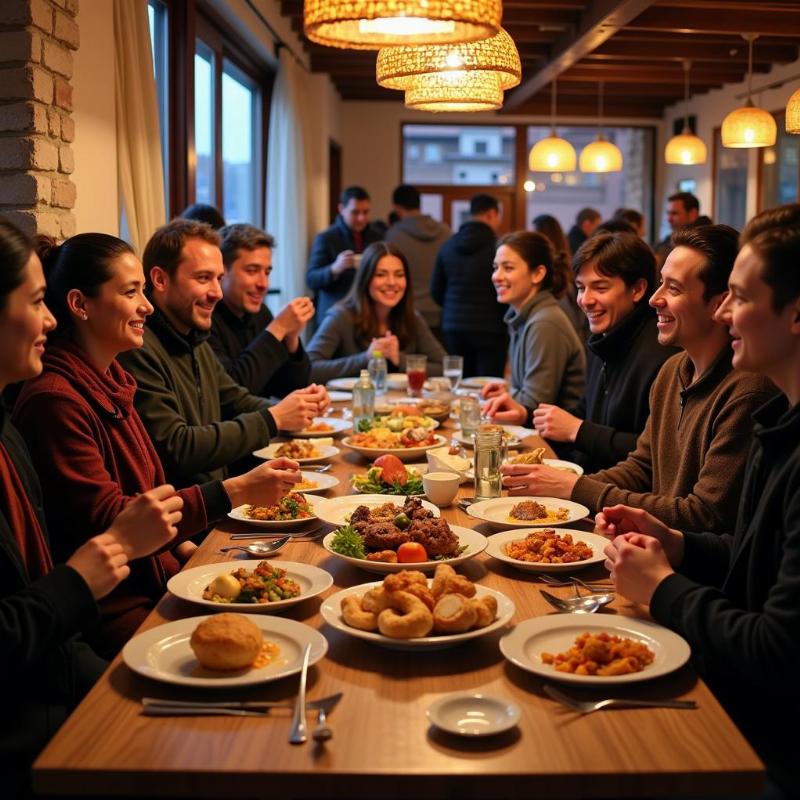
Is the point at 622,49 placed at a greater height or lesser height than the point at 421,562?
greater

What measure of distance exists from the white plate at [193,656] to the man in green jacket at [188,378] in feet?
4.07

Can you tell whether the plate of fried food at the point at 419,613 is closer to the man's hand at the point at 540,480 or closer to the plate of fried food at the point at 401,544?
the plate of fried food at the point at 401,544

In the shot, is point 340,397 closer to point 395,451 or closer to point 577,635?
point 395,451

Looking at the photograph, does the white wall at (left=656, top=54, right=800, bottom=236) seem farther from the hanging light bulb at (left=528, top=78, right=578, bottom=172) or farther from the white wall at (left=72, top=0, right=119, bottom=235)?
the white wall at (left=72, top=0, right=119, bottom=235)

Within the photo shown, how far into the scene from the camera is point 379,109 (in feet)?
38.6

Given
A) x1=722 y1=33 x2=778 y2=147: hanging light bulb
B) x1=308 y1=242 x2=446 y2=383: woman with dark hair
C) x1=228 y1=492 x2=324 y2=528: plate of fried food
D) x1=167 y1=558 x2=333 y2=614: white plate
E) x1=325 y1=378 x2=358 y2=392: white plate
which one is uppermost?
x1=722 y1=33 x2=778 y2=147: hanging light bulb

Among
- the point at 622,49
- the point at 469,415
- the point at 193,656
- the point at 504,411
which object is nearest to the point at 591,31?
the point at 622,49

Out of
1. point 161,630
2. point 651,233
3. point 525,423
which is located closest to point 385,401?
point 525,423

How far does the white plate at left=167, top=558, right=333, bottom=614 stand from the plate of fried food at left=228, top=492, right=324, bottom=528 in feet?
0.96

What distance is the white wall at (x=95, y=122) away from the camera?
344 cm

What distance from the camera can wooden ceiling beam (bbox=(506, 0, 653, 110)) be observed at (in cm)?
584

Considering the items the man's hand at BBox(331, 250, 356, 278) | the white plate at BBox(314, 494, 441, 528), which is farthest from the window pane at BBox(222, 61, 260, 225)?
the white plate at BBox(314, 494, 441, 528)

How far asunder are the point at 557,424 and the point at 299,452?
0.81 m

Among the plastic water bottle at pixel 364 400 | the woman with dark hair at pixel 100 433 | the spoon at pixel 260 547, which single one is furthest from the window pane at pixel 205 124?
the spoon at pixel 260 547
